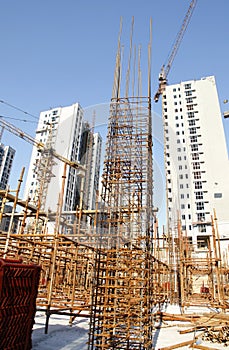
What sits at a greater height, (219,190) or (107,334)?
(219,190)

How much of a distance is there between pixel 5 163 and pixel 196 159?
185 ft

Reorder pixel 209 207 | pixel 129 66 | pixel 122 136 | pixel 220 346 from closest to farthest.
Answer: pixel 220 346, pixel 122 136, pixel 129 66, pixel 209 207

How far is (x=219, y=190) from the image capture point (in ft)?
→ 164

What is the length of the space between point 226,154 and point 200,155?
17.2 feet

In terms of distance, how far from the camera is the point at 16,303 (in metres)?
5.10

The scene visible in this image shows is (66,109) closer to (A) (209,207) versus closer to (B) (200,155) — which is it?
(B) (200,155)

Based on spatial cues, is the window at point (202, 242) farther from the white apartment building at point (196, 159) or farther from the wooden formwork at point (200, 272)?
the wooden formwork at point (200, 272)

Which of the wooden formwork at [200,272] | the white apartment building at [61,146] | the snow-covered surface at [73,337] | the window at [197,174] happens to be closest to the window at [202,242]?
the window at [197,174]

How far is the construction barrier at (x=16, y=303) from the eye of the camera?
4.76 m

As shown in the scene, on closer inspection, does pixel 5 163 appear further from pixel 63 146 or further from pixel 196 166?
pixel 196 166

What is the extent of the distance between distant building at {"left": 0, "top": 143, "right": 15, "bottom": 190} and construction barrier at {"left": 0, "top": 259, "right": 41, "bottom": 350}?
Answer: 75.2 meters

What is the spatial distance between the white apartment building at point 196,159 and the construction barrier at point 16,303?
41.3 metres

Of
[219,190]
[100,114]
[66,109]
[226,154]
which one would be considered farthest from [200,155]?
[100,114]

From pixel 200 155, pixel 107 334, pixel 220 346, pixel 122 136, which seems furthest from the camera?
pixel 200 155
